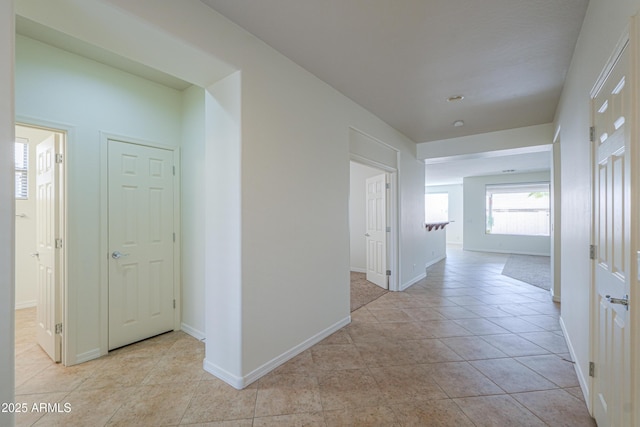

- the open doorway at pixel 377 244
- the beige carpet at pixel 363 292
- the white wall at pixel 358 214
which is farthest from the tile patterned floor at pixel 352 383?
the white wall at pixel 358 214

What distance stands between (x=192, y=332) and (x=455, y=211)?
11596 millimetres

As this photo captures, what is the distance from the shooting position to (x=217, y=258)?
2268mm

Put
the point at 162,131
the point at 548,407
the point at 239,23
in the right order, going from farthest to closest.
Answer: the point at 162,131 < the point at 239,23 < the point at 548,407

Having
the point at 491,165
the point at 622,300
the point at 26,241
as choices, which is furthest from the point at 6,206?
the point at 491,165

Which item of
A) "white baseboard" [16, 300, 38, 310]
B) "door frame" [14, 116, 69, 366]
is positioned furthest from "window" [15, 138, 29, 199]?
"door frame" [14, 116, 69, 366]

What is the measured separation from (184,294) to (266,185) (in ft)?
6.02

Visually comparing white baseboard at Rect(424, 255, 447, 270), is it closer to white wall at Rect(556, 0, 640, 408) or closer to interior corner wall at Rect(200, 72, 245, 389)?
white wall at Rect(556, 0, 640, 408)

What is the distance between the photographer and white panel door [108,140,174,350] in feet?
8.95

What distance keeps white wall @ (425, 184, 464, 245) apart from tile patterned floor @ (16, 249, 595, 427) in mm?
9213

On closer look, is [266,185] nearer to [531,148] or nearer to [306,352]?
[306,352]

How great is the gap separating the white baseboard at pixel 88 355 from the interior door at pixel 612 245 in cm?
365

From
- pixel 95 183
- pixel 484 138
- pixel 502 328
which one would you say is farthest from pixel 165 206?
pixel 484 138

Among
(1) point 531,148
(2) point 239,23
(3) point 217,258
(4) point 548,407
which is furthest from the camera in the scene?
(1) point 531,148

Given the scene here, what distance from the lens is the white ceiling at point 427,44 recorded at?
6.23ft
